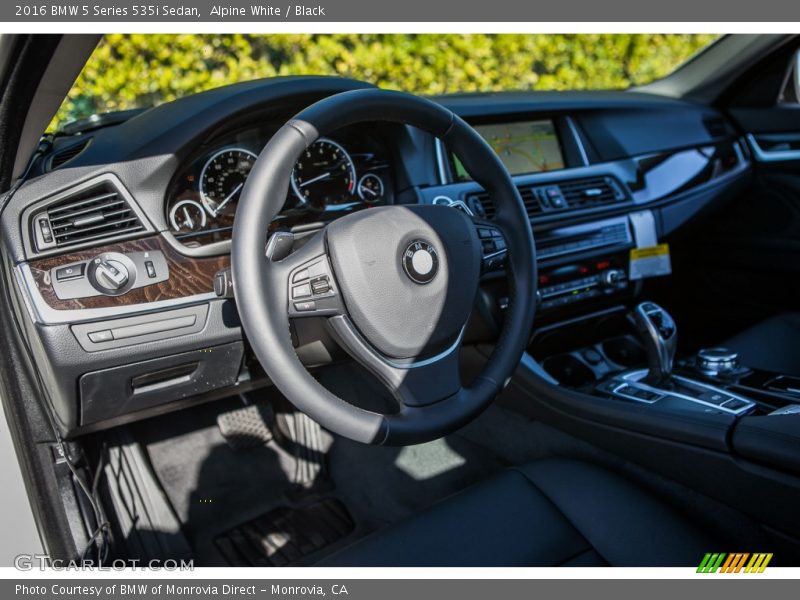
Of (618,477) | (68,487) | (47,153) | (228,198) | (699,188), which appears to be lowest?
(618,477)

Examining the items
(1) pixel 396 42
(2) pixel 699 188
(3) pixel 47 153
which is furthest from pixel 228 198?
(1) pixel 396 42

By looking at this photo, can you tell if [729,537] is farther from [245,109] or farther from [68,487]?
[68,487]

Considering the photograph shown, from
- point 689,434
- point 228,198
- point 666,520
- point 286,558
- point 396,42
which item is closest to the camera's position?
point 666,520

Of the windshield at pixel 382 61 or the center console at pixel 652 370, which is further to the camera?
the windshield at pixel 382 61

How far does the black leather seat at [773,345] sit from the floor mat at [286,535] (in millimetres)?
1370

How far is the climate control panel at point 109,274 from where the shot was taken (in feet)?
4.93

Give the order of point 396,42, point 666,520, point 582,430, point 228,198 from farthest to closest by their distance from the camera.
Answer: point 396,42 < point 582,430 < point 228,198 < point 666,520

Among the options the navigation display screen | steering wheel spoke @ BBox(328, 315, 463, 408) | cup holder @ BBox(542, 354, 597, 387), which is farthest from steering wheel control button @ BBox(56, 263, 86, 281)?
cup holder @ BBox(542, 354, 597, 387)

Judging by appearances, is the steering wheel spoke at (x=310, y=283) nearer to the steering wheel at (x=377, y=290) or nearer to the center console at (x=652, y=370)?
the steering wheel at (x=377, y=290)

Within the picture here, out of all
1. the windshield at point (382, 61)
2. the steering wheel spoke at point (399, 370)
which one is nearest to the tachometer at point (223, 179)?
the steering wheel spoke at point (399, 370)

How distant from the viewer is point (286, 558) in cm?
211

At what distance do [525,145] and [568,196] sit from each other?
23 centimetres

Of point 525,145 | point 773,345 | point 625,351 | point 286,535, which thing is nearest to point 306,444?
point 286,535

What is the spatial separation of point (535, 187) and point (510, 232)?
64cm
